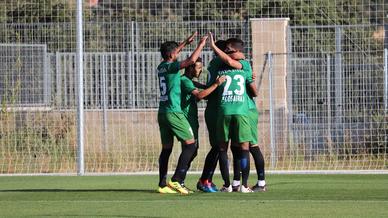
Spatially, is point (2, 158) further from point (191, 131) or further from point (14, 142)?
point (191, 131)

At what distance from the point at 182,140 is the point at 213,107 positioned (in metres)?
0.63

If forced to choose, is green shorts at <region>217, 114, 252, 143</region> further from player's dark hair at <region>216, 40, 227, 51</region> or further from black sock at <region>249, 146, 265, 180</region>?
player's dark hair at <region>216, 40, 227, 51</region>

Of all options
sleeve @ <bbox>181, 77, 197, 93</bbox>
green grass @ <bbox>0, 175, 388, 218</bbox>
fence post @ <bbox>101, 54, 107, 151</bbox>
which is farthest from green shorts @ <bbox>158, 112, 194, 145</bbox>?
fence post @ <bbox>101, 54, 107, 151</bbox>

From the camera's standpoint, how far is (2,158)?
20.2m

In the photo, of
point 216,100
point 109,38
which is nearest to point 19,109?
point 109,38

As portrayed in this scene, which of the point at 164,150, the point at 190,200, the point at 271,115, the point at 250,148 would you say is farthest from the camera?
the point at 271,115

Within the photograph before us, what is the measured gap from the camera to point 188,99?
45.1ft

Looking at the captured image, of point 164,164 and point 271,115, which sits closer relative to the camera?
point 164,164

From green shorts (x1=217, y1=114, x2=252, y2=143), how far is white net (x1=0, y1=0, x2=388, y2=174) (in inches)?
256

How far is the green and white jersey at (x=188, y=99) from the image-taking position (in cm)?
1358

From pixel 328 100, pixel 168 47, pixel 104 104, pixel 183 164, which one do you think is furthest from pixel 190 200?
pixel 328 100

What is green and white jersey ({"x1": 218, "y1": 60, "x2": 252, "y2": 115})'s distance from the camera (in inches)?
525

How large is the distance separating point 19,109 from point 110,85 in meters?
1.81

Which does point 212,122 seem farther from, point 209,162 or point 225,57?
point 225,57
